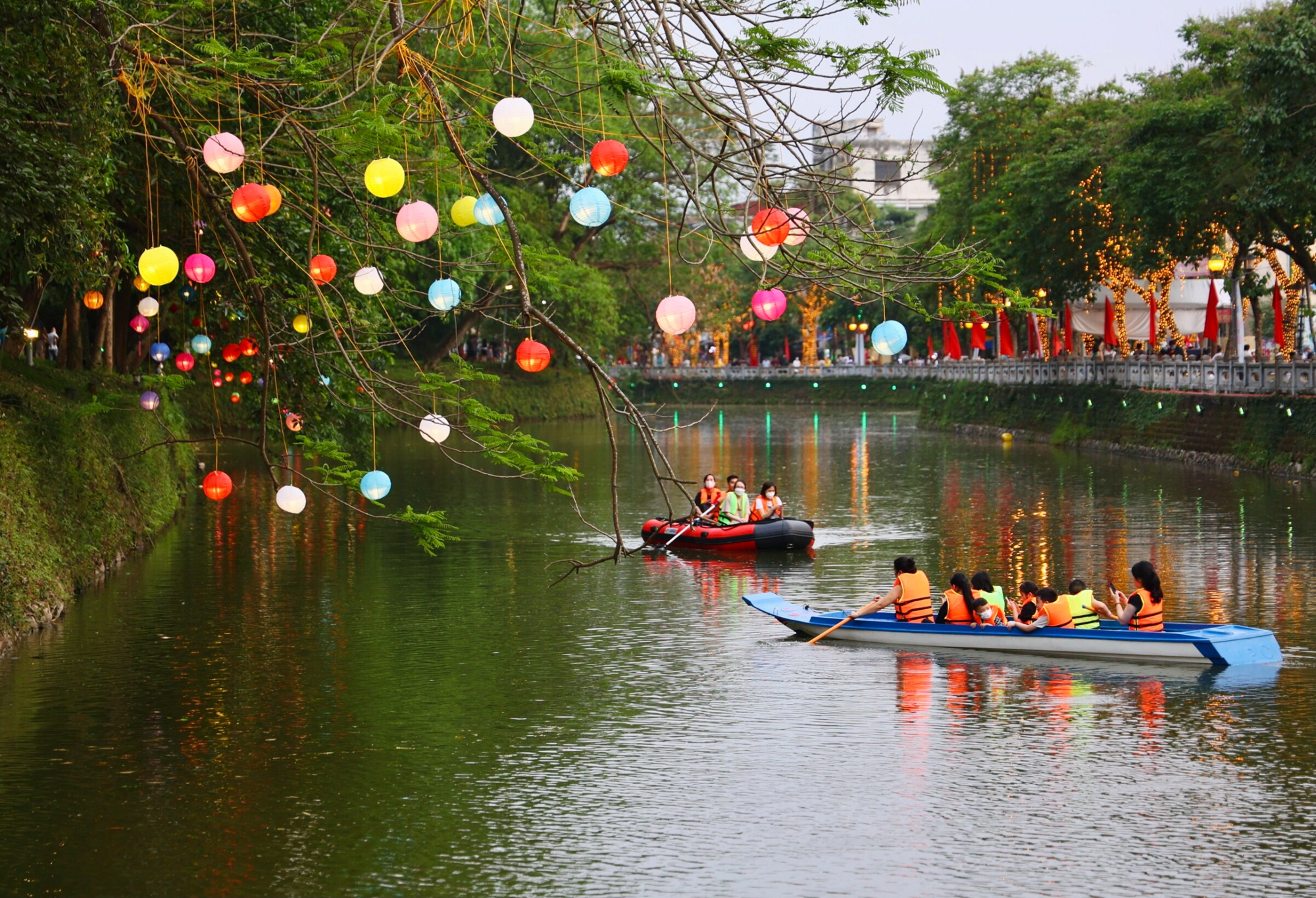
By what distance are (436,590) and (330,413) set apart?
2.83m

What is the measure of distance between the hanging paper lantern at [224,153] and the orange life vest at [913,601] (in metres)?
9.67

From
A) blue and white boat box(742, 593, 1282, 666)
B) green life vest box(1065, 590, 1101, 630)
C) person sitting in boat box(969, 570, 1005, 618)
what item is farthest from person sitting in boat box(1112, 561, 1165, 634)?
person sitting in boat box(969, 570, 1005, 618)

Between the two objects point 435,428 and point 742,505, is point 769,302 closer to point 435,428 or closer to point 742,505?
point 435,428

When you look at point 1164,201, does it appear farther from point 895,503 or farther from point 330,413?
point 330,413

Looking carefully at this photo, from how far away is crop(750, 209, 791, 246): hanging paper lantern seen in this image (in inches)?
332

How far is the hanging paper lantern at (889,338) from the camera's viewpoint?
9094 millimetres

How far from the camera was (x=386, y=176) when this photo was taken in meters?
9.43

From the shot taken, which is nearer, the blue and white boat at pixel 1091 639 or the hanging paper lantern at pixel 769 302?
the hanging paper lantern at pixel 769 302

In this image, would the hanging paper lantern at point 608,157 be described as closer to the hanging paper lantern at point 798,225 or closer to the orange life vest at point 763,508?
the hanging paper lantern at point 798,225

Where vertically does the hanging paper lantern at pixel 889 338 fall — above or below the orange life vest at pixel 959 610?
above

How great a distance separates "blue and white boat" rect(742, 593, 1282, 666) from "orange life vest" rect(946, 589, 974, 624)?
0.75ft

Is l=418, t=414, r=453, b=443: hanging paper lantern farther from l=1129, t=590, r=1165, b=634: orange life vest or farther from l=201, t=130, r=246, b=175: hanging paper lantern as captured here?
l=1129, t=590, r=1165, b=634: orange life vest

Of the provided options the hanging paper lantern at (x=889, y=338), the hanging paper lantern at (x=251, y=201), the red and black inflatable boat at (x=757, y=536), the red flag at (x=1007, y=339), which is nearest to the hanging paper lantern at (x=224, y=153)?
the hanging paper lantern at (x=251, y=201)

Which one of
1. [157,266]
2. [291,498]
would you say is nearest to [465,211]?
[157,266]
